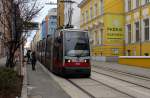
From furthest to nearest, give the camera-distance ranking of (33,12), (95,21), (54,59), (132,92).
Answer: (95,21) < (54,59) < (33,12) < (132,92)

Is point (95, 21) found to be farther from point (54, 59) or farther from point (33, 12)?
point (33, 12)

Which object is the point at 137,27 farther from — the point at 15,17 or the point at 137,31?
the point at 15,17

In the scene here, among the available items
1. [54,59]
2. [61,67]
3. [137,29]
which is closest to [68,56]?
[61,67]

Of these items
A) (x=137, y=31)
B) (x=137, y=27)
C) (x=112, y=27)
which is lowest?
(x=137, y=31)

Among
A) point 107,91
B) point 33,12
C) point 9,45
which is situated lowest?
point 107,91

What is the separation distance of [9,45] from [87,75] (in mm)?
5600

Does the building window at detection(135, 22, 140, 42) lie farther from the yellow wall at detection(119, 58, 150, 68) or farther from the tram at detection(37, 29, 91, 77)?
the tram at detection(37, 29, 91, 77)

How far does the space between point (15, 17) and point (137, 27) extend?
83.0 ft

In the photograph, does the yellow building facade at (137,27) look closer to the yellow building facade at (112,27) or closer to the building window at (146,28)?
the building window at (146,28)

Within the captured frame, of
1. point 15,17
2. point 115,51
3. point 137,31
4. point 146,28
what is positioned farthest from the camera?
point 115,51

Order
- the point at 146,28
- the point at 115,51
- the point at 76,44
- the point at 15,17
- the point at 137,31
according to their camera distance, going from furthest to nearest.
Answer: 1. the point at 115,51
2. the point at 137,31
3. the point at 146,28
4. the point at 76,44
5. the point at 15,17

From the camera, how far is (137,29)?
138ft

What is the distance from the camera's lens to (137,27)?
1655 inches

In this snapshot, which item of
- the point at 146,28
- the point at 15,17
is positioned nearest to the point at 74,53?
the point at 15,17
